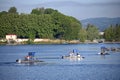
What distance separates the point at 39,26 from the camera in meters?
146

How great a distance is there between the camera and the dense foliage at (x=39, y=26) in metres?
143

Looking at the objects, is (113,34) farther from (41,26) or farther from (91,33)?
(41,26)

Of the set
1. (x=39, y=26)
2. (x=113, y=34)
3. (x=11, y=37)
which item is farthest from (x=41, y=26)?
(x=113, y=34)

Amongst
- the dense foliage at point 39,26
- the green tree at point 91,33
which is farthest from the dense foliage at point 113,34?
the dense foliage at point 39,26

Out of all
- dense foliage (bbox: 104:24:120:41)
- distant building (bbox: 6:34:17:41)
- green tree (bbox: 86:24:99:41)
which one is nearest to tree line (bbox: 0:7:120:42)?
dense foliage (bbox: 104:24:120:41)

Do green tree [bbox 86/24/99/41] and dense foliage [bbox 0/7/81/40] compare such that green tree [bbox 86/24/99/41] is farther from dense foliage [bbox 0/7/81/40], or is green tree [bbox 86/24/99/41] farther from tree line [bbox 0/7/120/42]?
dense foliage [bbox 0/7/81/40]

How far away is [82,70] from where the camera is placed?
51531 mm

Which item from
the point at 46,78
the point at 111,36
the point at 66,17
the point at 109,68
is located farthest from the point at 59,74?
the point at 111,36

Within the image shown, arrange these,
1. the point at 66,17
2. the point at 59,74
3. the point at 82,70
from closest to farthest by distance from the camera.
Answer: the point at 59,74 → the point at 82,70 → the point at 66,17

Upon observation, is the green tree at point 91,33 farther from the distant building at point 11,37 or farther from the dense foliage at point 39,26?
the distant building at point 11,37

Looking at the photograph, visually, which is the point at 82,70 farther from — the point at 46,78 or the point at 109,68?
the point at 46,78

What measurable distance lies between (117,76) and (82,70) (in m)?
7.01

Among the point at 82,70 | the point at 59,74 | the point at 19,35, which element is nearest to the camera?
the point at 59,74

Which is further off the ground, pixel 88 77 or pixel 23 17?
pixel 23 17
